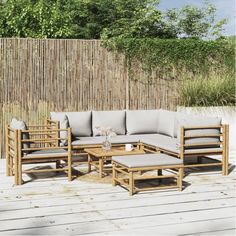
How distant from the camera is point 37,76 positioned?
29.1ft

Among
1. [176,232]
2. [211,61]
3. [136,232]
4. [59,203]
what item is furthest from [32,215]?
[211,61]

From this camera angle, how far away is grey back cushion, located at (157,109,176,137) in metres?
8.36

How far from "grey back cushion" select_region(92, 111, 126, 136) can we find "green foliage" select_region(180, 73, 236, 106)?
5.22ft

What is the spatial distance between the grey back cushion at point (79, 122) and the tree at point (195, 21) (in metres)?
11.8

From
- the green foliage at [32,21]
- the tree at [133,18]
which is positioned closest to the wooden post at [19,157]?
the green foliage at [32,21]

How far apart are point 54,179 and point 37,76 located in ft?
9.11

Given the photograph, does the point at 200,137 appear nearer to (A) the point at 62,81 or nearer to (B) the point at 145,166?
(B) the point at 145,166

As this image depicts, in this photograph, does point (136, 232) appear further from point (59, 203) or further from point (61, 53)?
point (61, 53)

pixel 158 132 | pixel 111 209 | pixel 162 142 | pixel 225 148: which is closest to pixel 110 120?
pixel 158 132

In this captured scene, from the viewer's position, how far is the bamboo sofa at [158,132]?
6898 millimetres

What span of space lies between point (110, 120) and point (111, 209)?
3589 mm

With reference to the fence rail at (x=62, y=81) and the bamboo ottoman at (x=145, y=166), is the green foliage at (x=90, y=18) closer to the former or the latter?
the fence rail at (x=62, y=81)

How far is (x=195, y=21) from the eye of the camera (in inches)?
787

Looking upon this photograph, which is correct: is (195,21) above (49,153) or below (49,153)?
above
